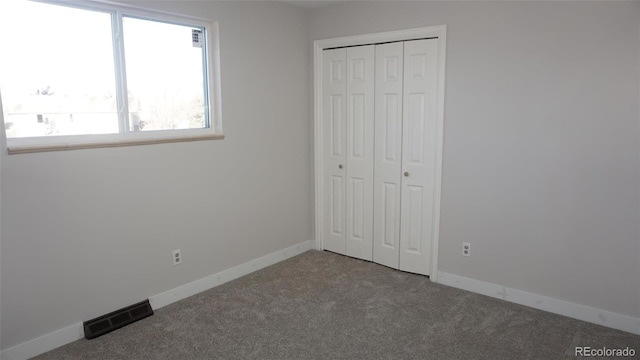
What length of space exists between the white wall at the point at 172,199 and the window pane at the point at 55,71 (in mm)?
235

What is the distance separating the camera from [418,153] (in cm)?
379

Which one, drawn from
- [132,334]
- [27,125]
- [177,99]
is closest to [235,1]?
[177,99]

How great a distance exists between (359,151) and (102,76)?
2.27m

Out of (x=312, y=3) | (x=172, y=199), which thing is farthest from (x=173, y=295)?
(x=312, y=3)

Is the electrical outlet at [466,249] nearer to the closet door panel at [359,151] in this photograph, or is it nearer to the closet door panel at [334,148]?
the closet door panel at [359,151]

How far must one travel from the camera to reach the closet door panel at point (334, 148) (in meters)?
4.23

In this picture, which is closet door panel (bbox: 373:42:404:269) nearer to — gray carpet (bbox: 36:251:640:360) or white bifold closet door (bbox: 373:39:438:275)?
white bifold closet door (bbox: 373:39:438:275)

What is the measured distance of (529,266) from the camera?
10.9 ft

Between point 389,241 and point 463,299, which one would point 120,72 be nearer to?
point 389,241

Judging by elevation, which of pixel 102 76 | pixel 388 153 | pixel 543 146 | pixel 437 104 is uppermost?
pixel 102 76

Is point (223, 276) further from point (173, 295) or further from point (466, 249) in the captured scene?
point (466, 249)

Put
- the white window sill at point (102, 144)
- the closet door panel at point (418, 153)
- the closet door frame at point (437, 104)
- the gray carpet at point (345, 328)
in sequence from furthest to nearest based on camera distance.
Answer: the closet door panel at point (418, 153) < the closet door frame at point (437, 104) < the gray carpet at point (345, 328) < the white window sill at point (102, 144)

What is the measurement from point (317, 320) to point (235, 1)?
263 cm

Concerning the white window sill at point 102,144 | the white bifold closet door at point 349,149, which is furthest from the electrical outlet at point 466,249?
the white window sill at point 102,144
